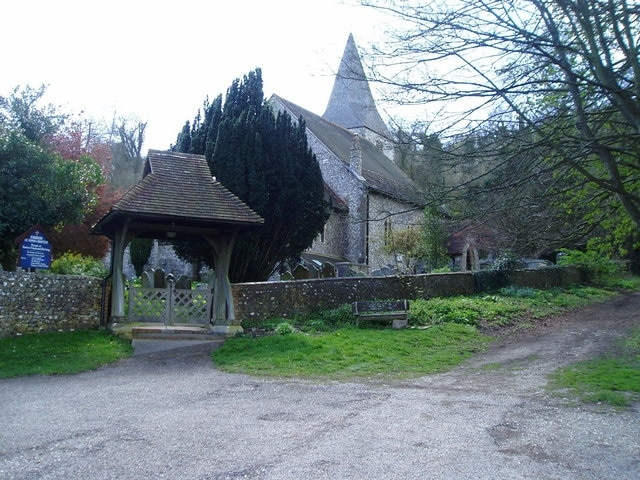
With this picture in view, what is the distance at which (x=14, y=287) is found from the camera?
12219mm

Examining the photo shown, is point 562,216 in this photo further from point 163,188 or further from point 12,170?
point 12,170

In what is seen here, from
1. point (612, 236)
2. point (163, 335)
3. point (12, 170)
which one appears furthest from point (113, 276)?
point (612, 236)

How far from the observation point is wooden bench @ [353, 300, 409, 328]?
14.4m

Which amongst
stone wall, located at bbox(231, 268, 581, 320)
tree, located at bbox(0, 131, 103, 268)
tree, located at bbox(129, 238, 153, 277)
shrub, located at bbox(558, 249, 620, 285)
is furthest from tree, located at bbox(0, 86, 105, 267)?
shrub, located at bbox(558, 249, 620, 285)

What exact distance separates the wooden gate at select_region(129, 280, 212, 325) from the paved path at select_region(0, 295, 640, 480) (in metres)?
4.02

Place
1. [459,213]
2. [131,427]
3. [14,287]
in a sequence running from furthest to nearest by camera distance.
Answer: [14,287] < [459,213] < [131,427]

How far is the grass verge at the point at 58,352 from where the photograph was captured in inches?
401

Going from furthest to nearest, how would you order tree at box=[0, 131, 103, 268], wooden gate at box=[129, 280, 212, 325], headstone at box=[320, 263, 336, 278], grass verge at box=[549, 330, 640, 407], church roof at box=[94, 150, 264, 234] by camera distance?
headstone at box=[320, 263, 336, 278] → tree at box=[0, 131, 103, 268] → wooden gate at box=[129, 280, 212, 325] → church roof at box=[94, 150, 264, 234] → grass verge at box=[549, 330, 640, 407]

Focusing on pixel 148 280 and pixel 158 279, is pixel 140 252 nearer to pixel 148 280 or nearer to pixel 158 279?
pixel 158 279

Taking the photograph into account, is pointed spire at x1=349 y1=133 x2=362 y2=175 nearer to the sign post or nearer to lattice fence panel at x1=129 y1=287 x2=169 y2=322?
lattice fence panel at x1=129 y1=287 x2=169 y2=322

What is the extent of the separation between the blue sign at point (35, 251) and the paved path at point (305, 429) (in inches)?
148

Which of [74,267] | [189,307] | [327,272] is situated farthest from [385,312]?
[74,267]

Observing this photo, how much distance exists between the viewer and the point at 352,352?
1145 cm

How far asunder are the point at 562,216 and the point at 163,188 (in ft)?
29.4
